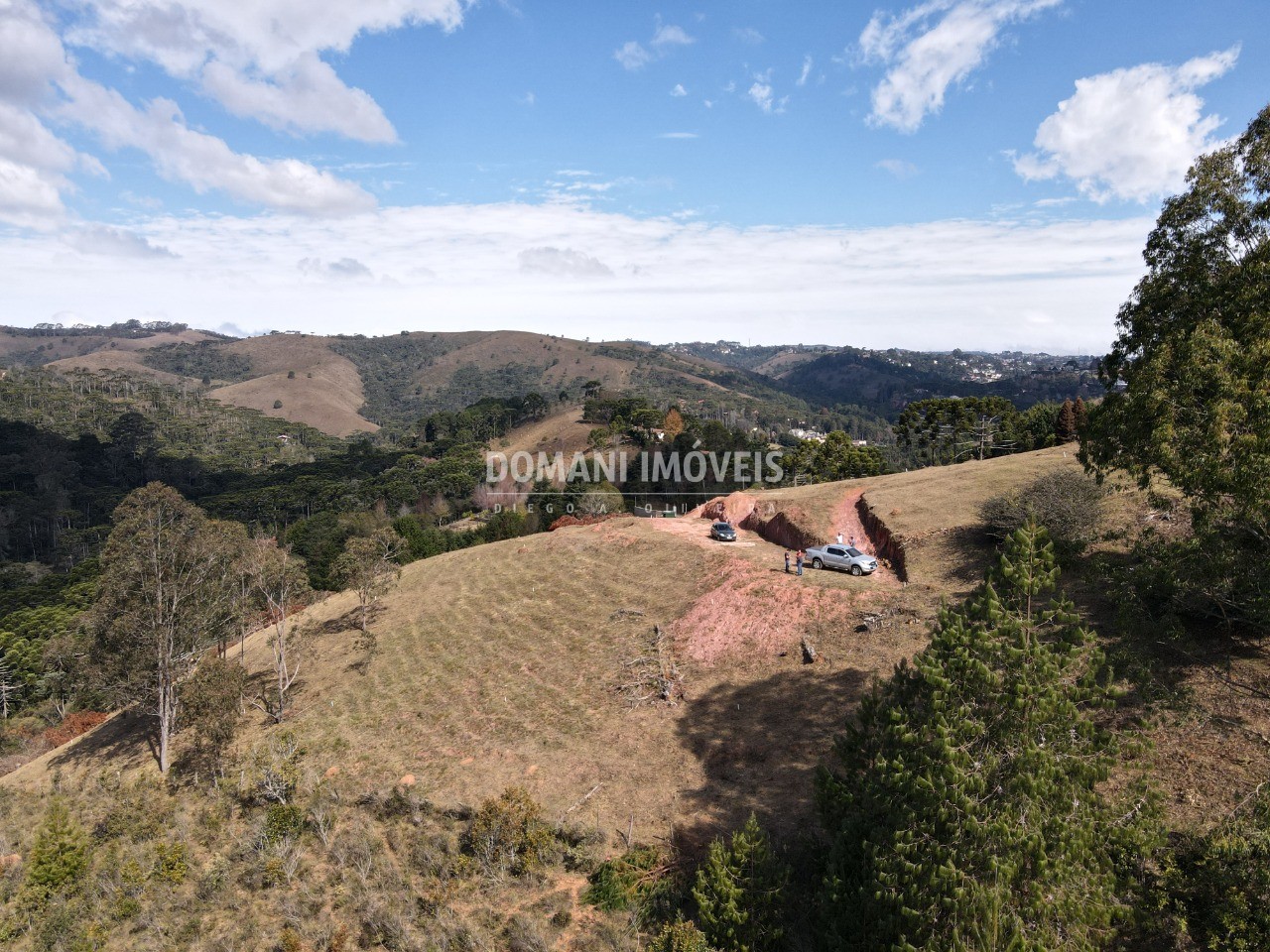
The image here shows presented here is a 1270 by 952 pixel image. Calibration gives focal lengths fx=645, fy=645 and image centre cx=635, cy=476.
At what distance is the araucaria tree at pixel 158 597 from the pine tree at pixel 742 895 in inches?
1021

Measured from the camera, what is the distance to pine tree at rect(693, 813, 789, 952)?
48.2ft

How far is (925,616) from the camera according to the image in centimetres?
2614

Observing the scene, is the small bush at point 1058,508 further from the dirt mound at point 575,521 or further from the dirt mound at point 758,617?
the dirt mound at point 575,521

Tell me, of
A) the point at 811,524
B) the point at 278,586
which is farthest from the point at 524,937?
the point at 811,524

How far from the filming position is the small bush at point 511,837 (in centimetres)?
1948

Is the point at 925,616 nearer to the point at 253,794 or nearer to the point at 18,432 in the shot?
the point at 253,794

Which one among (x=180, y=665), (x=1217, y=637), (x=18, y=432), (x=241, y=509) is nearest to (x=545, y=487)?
(x=241, y=509)

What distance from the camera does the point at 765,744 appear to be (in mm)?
22344

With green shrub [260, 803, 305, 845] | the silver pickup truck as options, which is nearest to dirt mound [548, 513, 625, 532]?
the silver pickup truck

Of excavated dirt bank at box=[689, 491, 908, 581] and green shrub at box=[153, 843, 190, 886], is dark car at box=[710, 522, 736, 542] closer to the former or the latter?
excavated dirt bank at box=[689, 491, 908, 581]

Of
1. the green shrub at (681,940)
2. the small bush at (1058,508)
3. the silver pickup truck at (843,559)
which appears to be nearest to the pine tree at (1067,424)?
the small bush at (1058,508)

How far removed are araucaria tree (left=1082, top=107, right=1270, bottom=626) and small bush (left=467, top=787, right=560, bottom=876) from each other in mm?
18556

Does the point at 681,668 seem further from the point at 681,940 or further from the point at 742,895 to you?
the point at 681,940

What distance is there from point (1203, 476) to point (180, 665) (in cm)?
3782
